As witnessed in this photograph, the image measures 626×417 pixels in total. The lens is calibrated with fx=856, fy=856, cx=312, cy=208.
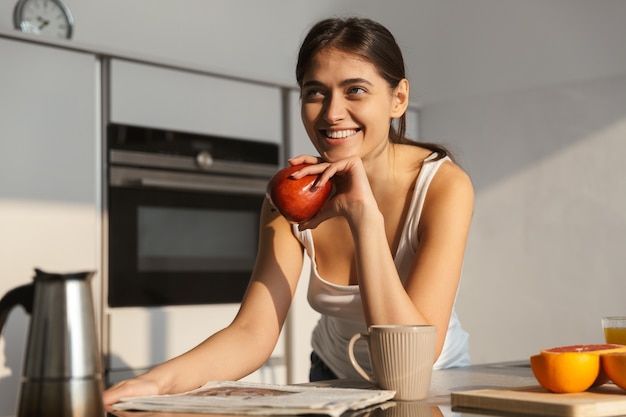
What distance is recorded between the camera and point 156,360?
9.31ft

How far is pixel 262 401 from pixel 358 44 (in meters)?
0.91

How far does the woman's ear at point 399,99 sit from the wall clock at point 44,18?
1.61m

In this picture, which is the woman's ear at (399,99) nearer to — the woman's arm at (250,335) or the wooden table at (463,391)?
the woman's arm at (250,335)

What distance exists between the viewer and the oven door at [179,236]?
2.81 m

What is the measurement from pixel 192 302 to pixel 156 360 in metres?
0.26

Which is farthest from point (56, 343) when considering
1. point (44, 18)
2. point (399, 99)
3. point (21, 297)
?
point (44, 18)

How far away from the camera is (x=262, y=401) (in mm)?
1035

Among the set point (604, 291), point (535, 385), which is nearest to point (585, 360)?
point (535, 385)

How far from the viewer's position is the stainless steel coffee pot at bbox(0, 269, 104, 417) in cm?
82

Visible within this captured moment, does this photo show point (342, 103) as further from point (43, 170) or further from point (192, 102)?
point (192, 102)

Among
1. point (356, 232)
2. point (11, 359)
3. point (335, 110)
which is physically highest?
point (335, 110)

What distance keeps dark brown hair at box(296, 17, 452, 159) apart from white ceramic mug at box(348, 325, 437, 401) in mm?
744

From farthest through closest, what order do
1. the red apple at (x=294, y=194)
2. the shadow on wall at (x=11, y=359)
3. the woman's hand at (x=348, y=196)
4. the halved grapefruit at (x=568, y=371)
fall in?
1. the shadow on wall at (x=11, y=359)
2. the woman's hand at (x=348, y=196)
3. the red apple at (x=294, y=194)
4. the halved grapefruit at (x=568, y=371)

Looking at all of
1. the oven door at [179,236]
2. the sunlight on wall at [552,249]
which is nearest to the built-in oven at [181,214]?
the oven door at [179,236]
